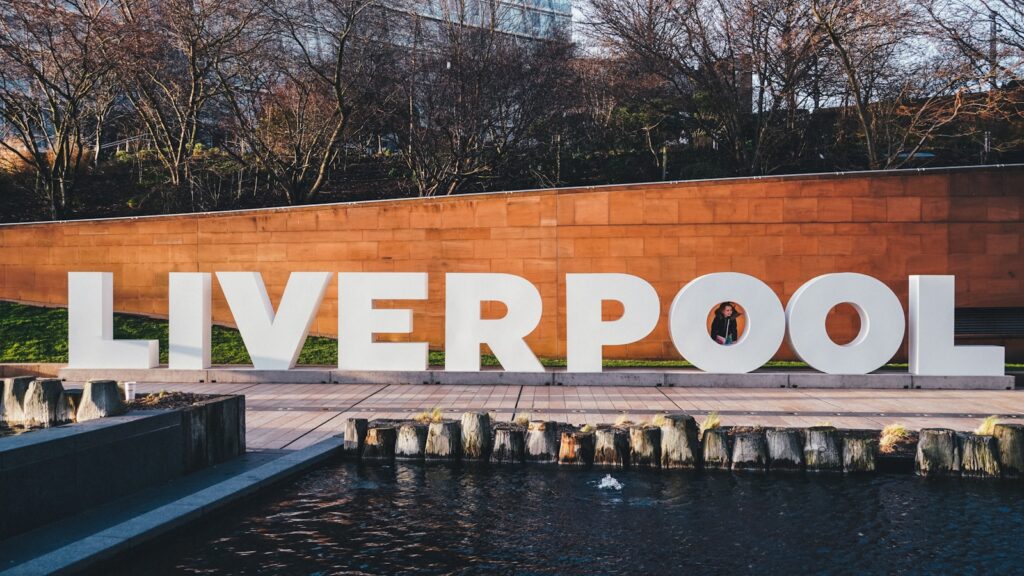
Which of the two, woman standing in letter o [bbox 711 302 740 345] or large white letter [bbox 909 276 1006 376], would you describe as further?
woman standing in letter o [bbox 711 302 740 345]

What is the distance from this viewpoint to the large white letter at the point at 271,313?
17.1 m

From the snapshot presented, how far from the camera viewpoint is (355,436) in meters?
10.7

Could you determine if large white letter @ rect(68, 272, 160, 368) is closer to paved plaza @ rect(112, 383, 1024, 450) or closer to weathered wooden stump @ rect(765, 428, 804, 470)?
paved plaza @ rect(112, 383, 1024, 450)

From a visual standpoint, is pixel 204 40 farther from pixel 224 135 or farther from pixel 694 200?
pixel 694 200

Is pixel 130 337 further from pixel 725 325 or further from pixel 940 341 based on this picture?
pixel 940 341

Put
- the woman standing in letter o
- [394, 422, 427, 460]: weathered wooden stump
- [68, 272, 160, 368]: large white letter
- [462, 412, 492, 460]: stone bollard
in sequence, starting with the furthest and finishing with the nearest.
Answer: the woman standing in letter o < [68, 272, 160, 368]: large white letter < [394, 422, 427, 460]: weathered wooden stump < [462, 412, 492, 460]: stone bollard

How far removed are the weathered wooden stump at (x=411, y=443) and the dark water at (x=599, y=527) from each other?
0.48m

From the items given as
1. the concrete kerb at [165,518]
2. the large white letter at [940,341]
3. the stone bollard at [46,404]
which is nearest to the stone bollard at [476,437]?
the concrete kerb at [165,518]

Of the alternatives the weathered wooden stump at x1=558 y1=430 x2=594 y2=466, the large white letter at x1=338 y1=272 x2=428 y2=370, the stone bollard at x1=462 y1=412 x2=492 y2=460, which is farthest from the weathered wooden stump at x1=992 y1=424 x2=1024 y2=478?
the large white letter at x1=338 y1=272 x2=428 y2=370

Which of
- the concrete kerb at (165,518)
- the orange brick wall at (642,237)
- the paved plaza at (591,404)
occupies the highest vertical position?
the orange brick wall at (642,237)

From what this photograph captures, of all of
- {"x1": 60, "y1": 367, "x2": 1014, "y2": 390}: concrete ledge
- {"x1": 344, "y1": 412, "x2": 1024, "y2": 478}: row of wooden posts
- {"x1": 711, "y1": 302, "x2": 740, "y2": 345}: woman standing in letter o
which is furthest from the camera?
{"x1": 711, "y1": 302, "x2": 740, "y2": 345}: woman standing in letter o

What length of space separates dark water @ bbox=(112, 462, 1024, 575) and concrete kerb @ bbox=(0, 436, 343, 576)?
146 mm

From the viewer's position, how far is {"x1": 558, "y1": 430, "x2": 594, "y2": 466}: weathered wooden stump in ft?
33.9

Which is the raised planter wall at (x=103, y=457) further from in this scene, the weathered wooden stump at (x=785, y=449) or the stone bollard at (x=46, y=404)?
the weathered wooden stump at (x=785, y=449)
